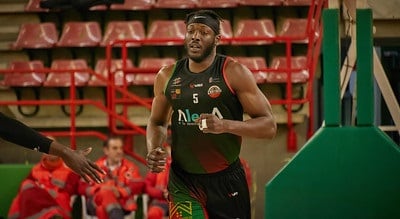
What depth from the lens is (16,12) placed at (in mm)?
11117

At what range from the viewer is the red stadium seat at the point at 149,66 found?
9.91m

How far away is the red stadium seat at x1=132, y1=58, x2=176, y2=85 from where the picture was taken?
9914 millimetres

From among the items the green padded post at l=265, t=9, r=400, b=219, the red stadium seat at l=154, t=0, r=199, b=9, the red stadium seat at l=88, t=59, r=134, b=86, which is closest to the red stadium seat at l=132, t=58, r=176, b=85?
the red stadium seat at l=88, t=59, r=134, b=86

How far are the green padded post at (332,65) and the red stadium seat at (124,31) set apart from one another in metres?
4.73

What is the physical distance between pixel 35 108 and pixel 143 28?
1761 mm

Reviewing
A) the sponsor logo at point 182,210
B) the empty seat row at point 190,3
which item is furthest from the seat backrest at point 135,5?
the sponsor logo at point 182,210

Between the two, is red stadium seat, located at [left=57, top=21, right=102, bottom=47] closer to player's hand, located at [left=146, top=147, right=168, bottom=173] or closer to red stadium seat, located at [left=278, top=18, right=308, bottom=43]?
red stadium seat, located at [left=278, top=18, right=308, bottom=43]

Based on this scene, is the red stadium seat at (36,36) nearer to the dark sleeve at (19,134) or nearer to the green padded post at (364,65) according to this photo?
the green padded post at (364,65)

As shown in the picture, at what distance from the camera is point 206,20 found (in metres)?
4.89

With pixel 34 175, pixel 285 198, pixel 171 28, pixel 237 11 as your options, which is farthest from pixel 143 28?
pixel 285 198

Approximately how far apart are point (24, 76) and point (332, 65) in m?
5.40

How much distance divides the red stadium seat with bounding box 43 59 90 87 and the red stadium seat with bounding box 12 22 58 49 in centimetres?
29

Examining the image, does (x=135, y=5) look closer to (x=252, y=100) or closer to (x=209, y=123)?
(x=252, y=100)

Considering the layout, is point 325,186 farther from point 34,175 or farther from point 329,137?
point 34,175
